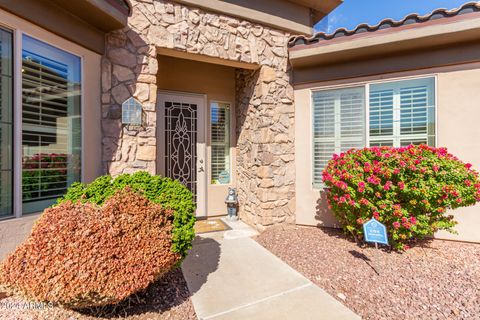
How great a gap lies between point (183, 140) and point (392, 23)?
14.1 ft

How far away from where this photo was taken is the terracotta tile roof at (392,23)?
3.53 meters

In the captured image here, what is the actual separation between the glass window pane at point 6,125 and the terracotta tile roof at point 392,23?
412 cm

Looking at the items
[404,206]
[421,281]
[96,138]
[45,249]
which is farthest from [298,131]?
[45,249]

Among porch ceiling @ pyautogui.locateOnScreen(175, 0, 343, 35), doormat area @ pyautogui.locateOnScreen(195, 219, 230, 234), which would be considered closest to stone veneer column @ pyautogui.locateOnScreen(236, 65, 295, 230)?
doormat area @ pyautogui.locateOnScreen(195, 219, 230, 234)

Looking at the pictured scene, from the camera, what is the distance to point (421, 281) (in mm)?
2732

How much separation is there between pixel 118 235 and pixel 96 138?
2.06 meters

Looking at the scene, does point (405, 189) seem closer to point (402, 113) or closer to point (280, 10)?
point (402, 113)

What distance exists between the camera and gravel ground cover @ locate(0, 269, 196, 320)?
213cm

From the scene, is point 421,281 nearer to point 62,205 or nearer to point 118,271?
point 118,271

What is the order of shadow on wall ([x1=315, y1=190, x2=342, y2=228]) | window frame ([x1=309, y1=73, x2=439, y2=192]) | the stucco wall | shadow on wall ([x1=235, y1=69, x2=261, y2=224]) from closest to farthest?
the stucco wall
window frame ([x1=309, y1=73, x2=439, y2=192])
shadow on wall ([x1=315, y1=190, x2=342, y2=228])
shadow on wall ([x1=235, y1=69, x2=261, y2=224])

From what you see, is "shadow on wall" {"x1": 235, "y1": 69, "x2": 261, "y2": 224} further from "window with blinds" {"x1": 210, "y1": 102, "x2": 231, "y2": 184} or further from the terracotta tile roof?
the terracotta tile roof

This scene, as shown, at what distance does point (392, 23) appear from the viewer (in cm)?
384

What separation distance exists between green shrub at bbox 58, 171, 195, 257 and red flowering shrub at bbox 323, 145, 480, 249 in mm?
2417

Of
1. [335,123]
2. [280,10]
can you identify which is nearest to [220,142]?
[335,123]
